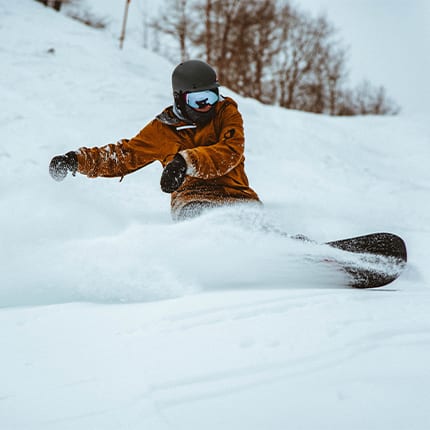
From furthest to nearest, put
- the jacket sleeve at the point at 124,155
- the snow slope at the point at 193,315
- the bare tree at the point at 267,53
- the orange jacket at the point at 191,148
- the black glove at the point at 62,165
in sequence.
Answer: the bare tree at the point at 267,53
the jacket sleeve at the point at 124,155
the black glove at the point at 62,165
the orange jacket at the point at 191,148
the snow slope at the point at 193,315

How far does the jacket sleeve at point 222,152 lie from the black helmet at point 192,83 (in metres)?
0.12

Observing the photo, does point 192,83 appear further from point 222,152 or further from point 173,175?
point 173,175

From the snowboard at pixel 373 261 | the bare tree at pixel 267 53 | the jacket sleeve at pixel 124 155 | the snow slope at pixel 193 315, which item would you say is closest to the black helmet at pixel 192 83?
the jacket sleeve at pixel 124 155

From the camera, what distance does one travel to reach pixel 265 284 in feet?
7.24

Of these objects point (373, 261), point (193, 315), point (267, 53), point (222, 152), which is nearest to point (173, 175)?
point (222, 152)

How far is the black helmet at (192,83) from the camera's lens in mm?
2684

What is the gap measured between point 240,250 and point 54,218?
1.65m

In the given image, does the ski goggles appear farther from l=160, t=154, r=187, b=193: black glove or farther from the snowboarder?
l=160, t=154, r=187, b=193: black glove

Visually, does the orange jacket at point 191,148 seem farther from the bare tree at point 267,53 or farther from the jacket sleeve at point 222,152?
the bare tree at point 267,53

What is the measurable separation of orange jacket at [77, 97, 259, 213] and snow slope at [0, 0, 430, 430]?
0.79 feet

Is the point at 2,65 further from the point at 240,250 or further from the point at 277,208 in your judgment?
the point at 240,250

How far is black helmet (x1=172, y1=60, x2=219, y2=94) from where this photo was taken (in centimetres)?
268

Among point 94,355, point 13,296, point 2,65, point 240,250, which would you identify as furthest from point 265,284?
point 2,65

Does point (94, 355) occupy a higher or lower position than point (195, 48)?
lower
